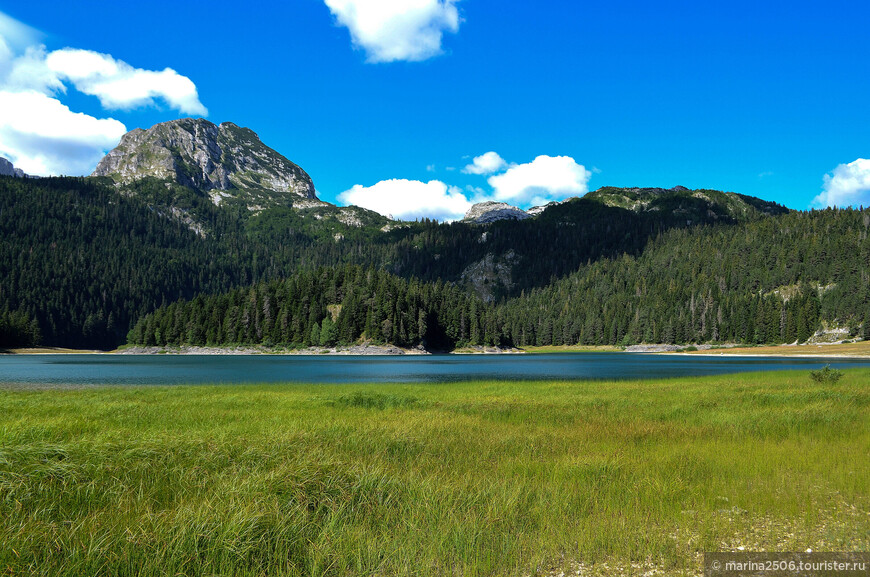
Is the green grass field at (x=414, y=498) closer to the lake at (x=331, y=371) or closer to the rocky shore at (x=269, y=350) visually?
the lake at (x=331, y=371)

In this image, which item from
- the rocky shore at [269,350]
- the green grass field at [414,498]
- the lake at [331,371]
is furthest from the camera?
the rocky shore at [269,350]

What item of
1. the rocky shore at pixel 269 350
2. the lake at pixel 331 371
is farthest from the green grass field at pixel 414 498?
the rocky shore at pixel 269 350

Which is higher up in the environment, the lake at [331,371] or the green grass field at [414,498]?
the green grass field at [414,498]

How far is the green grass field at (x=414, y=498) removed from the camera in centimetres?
730

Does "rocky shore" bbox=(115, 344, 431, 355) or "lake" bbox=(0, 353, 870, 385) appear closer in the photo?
"lake" bbox=(0, 353, 870, 385)

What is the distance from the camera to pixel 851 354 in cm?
11456

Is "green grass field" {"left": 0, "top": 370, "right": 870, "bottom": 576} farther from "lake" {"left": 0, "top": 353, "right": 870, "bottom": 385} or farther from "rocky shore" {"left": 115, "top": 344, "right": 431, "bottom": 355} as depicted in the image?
"rocky shore" {"left": 115, "top": 344, "right": 431, "bottom": 355}

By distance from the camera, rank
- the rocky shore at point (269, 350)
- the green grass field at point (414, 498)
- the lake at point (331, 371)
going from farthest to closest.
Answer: the rocky shore at point (269, 350) < the lake at point (331, 371) < the green grass field at point (414, 498)

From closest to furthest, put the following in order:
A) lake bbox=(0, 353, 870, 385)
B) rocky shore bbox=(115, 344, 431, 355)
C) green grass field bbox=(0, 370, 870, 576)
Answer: green grass field bbox=(0, 370, 870, 576), lake bbox=(0, 353, 870, 385), rocky shore bbox=(115, 344, 431, 355)

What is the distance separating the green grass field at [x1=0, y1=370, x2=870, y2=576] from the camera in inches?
287

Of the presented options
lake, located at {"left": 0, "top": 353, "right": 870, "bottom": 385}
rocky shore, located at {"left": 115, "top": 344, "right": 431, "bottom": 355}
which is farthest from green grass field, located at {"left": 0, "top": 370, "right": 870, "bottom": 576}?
rocky shore, located at {"left": 115, "top": 344, "right": 431, "bottom": 355}

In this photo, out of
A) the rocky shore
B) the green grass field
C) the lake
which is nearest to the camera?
the green grass field

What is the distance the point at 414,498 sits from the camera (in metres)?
10.1

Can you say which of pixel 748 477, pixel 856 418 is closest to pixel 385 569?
pixel 748 477
